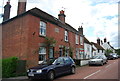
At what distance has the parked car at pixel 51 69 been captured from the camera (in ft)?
27.2

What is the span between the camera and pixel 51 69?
28.9 feet

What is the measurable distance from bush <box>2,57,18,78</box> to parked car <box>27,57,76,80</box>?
2179 mm

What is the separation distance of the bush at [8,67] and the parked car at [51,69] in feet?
7.15

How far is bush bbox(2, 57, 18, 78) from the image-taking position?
9.81m

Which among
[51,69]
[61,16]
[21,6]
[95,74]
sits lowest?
[95,74]

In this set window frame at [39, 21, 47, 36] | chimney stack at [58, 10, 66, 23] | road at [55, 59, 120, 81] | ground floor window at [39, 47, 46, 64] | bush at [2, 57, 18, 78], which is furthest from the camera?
chimney stack at [58, 10, 66, 23]

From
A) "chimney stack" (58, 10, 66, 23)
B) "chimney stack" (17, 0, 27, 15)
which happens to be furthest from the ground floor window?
"chimney stack" (58, 10, 66, 23)

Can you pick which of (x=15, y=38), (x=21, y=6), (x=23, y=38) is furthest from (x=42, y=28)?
(x=21, y=6)

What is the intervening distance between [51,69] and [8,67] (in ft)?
12.1

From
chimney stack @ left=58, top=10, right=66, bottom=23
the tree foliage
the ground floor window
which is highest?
chimney stack @ left=58, top=10, right=66, bottom=23

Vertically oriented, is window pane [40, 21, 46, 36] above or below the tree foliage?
above

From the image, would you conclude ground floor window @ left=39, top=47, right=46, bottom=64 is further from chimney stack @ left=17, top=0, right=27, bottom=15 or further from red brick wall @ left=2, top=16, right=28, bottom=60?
chimney stack @ left=17, top=0, right=27, bottom=15

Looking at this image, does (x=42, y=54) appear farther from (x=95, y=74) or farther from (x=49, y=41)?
(x=95, y=74)

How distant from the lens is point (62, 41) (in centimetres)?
1873
